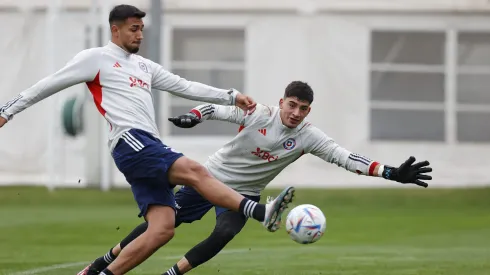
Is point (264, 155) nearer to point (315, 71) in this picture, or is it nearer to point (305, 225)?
point (305, 225)

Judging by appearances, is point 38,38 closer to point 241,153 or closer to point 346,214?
point 346,214

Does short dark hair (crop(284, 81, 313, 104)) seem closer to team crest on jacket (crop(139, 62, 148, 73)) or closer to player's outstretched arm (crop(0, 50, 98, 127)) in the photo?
team crest on jacket (crop(139, 62, 148, 73))

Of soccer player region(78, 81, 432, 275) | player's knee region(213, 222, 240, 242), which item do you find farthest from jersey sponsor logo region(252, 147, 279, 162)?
player's knee region(213, 222, 240, 242)

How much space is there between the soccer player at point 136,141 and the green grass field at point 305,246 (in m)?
2.77

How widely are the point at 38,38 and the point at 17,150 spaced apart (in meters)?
2.68

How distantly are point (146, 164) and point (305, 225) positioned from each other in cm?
137

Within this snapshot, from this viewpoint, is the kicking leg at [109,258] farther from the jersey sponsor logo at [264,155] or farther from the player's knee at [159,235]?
the jersey sponsor logo at [264,155]

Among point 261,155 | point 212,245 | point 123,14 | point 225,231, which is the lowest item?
point 212,245

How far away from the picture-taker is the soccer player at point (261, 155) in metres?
10.7

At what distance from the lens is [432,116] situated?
2889 centimetres

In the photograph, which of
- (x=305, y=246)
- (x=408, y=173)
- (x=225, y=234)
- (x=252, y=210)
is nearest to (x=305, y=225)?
(x=252, y=210)

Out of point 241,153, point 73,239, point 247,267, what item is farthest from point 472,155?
point 241,153

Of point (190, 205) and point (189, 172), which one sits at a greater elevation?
point (189, 172)

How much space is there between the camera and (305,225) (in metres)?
9.96
